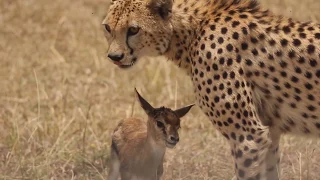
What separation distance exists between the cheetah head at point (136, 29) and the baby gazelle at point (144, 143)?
339 millimetres

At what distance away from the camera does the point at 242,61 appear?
542 centimetres

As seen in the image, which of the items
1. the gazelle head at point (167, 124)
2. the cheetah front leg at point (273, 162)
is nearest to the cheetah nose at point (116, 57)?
the gazelle head at point (167, 124)

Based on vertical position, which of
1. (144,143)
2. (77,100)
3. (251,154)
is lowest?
(77,100)

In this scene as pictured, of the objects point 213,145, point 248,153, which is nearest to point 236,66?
point 248,153

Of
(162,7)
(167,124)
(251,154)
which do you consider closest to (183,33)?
(162,7)

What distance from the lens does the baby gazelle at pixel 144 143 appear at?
5.63m

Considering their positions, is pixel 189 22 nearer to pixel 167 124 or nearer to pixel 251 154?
pixel 167 124

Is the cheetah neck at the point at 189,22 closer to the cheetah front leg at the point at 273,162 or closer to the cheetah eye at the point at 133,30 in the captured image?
the cheetah eye at the point at 133,30

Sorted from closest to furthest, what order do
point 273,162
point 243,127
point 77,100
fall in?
point 243,127, point 273,162, point 77,100

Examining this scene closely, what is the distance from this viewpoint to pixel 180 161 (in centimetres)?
669

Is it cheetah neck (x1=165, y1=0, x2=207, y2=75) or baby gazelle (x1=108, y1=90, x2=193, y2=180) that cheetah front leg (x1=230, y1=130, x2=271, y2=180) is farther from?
cheetah neck (x1=165, y1=0, x2=207, y2=75)

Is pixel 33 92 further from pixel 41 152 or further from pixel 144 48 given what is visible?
pixel 144 48

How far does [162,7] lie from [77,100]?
2.59 metres

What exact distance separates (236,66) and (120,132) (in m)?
1.13
